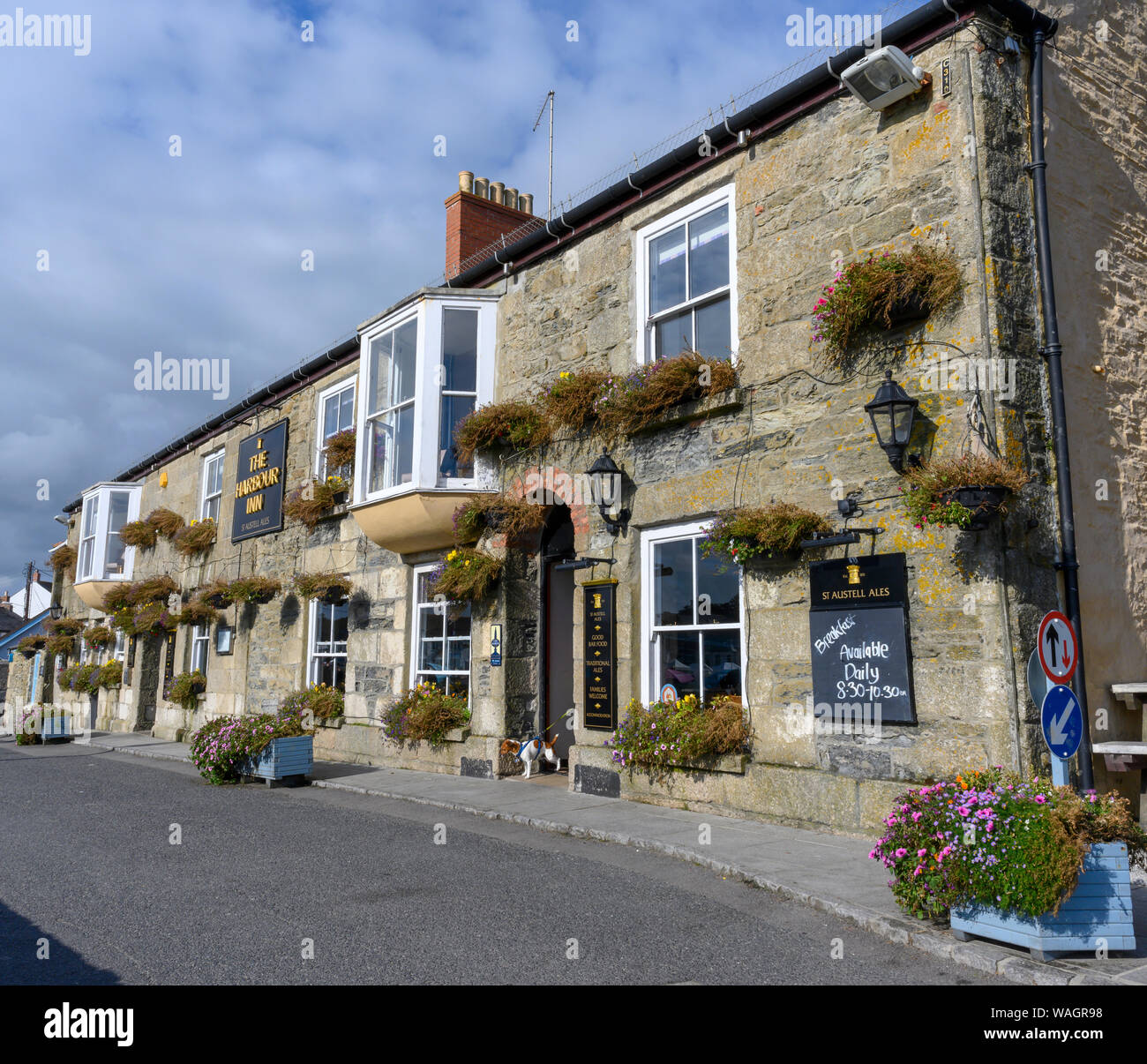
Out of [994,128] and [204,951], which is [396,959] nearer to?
[204,951]

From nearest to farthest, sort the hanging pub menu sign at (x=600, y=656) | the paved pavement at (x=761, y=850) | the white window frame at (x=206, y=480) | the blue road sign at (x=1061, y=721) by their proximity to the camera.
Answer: the paved pavement at (x=761, y=850)
the blue road sign at (x=1061, y=721)
the hanging pub menu sign at (x=600, y=656)
the white window frame at (x=206, y=480)

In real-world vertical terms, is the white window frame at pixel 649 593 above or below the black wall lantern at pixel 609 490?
below

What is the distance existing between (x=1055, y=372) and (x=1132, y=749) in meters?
2.82

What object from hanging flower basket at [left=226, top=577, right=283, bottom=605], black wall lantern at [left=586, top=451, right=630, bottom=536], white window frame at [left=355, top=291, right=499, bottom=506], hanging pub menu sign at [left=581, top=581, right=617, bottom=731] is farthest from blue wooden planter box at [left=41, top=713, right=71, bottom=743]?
black wall lantern at [left=586, top=451, right=630, bottom=536]

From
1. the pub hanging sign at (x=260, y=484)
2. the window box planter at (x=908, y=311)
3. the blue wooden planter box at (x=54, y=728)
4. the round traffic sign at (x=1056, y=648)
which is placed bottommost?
the blue wooden planter box at (x=54, y=728)

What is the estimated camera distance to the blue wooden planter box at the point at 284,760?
1080cm

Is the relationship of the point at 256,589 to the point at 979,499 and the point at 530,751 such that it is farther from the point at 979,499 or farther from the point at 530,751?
the point at 979,499

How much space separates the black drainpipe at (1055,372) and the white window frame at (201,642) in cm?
1638

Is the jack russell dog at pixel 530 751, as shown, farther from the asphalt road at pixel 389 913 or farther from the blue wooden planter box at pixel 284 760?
the blue wooden planter box at pixel 284 760

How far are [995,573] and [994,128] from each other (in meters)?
3.47

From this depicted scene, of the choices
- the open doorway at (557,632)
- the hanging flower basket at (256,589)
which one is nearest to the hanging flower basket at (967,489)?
the open doorway at (557,632)

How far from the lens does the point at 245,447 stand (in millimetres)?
17984

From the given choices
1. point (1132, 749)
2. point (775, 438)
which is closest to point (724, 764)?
point (775, 438)

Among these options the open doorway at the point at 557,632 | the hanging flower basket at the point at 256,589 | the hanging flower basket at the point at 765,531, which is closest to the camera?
the hanging flower basket at the point at 765,531
